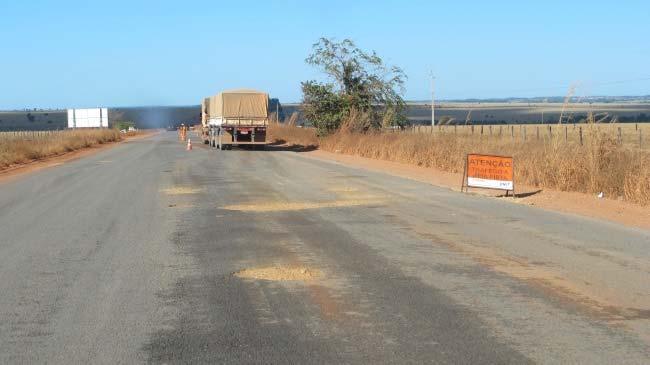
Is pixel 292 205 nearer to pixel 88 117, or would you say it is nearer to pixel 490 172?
pixel 490 172

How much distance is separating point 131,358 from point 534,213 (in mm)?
10113

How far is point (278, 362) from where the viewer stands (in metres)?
5.38

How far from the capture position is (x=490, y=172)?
1716 centimetres

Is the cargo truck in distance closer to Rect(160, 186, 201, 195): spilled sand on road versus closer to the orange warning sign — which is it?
Rect(160, 186, 201, 195): spilled sand on road

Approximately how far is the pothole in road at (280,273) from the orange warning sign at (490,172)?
9.33 metres

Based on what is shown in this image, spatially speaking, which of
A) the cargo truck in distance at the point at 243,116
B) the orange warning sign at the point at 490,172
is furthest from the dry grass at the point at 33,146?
the orange warning sign at the point at 490,172

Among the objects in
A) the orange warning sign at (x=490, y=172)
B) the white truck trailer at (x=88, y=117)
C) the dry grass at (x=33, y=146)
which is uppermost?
the white truck trailer at (x=88, y=117)

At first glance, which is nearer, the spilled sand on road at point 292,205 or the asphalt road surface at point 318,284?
the asphalt road surface at point 318,284

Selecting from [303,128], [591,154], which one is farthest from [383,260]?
[303,128]

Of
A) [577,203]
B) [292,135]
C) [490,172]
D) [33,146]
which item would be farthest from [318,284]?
[292,135]

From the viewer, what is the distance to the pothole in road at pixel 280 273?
8172mm

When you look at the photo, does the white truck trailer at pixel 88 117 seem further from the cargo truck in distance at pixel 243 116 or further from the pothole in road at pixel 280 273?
the pothole in road at pixel 280 273

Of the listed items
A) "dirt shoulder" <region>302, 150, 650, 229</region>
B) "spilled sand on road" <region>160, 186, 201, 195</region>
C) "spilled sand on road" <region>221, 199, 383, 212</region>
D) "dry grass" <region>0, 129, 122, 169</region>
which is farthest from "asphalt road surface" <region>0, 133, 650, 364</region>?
"dry grass" <region>0, 129, 122, 169</region>

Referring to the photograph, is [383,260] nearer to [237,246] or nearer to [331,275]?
[331,275]
